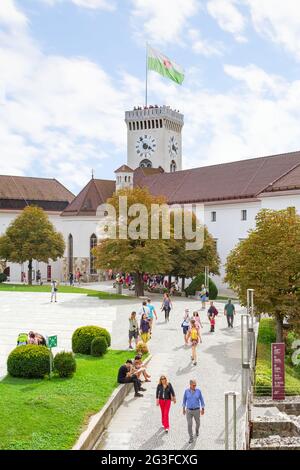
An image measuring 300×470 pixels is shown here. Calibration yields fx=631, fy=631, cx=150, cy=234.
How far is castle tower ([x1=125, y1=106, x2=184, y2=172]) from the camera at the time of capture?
296ft

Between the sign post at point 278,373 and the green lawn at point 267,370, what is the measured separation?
0.57m

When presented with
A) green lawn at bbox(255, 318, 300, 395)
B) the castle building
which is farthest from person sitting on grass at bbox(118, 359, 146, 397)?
the castle building

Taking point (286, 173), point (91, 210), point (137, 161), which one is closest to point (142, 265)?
point (286, 173)

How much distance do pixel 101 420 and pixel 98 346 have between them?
7754mm

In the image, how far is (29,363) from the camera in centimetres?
2002

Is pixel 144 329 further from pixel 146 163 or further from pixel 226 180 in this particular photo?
pixel 146 163

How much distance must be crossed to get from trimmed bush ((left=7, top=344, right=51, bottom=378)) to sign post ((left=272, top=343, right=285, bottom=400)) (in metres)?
7.38

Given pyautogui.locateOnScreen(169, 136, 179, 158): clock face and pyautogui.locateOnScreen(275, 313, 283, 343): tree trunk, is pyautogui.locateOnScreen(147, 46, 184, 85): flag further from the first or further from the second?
pyautogui.locateOnScreen(275, 313, 283, 343): tree trunk

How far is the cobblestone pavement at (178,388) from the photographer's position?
1552 centimetres

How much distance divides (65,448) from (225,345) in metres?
14.2

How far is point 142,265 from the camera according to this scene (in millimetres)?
46094

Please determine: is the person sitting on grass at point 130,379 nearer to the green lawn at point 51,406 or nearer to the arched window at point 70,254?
the green lawn at point 51,406

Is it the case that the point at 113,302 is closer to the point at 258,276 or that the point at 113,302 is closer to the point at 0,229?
the point at 258,276

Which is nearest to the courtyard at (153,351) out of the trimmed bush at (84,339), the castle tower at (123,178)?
the trimmed bush at (84,339)
